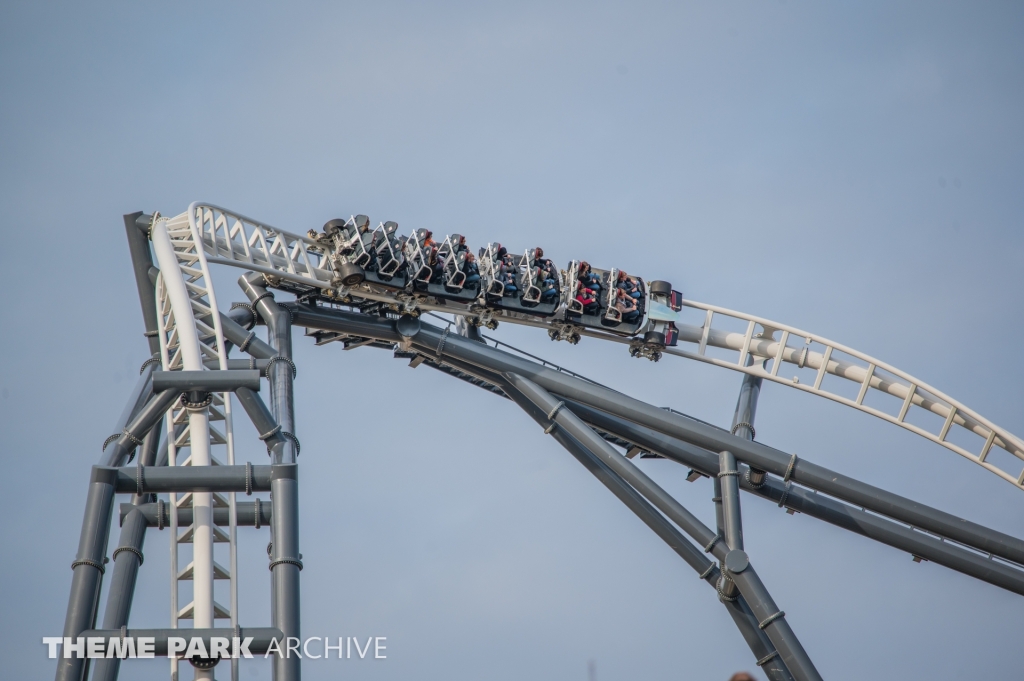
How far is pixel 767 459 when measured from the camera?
66.8 ft

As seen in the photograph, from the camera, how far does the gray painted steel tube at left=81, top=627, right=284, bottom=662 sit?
12.4m

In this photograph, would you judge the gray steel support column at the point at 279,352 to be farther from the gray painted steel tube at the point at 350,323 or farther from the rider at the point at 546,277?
the rider at the point at 546,277

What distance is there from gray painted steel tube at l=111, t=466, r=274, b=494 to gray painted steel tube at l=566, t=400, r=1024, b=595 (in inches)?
308

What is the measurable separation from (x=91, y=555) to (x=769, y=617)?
9.00 m

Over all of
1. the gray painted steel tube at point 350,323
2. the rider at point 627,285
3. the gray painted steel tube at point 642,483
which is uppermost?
the rider at point 627,285

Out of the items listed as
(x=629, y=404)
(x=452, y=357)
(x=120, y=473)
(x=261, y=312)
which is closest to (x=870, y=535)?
(x=629, y=404)

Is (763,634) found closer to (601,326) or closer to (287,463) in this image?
(601,326)

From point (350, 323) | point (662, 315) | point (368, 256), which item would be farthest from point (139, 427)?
point (662, 315)

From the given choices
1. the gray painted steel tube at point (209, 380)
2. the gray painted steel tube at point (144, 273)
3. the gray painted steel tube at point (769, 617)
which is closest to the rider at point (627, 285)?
the gray painted steel tube at point (769, 617)

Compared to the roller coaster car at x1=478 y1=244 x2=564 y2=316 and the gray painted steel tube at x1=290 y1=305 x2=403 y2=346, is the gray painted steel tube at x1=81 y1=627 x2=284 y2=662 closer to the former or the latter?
the gray painted steel tube at x1=290 y1=305 x2=403 y2=346

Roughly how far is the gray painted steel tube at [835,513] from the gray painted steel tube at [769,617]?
247 centimetres

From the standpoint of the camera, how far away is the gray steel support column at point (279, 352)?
1702 centimetres

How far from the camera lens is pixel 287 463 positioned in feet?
47.9

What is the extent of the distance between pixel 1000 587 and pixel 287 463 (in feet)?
38.9
